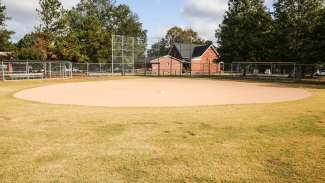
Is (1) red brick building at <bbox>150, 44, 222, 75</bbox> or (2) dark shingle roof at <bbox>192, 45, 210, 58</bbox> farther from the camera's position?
(2) dark shingle roof at <bbox>192, 45, 210, 58</bbox>

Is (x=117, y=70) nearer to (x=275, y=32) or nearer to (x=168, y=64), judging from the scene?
(x=168, y=64)

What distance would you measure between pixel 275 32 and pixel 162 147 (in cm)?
3748

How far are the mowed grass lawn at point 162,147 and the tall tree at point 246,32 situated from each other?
3287 cm

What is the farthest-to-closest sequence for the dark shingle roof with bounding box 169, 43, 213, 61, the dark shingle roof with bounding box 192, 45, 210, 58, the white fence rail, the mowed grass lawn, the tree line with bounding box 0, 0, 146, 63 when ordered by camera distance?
the dark shingle roof with bounding box 169, 43, 213, 61
the dark shingle roof with bounding box 192, 45, 210, 58
the tree line with bounding box 0, 0, 146, 63
the white fence rail
the mowed grass lawn

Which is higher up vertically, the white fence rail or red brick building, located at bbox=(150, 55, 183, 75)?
red brick building, located at bbox=(150, 55, 183, 75)

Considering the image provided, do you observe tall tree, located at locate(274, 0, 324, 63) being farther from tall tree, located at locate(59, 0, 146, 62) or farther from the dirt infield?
tall tree, located at locate(59, 0, 146, 62)

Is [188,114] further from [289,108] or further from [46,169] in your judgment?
[46,169]

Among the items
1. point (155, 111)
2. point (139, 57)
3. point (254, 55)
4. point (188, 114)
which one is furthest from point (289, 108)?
point (139, 57)

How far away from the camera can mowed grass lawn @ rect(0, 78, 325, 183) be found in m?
5.05

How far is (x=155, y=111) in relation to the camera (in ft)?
37.3

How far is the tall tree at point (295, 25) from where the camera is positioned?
35.9 meters

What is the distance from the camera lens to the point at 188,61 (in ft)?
211

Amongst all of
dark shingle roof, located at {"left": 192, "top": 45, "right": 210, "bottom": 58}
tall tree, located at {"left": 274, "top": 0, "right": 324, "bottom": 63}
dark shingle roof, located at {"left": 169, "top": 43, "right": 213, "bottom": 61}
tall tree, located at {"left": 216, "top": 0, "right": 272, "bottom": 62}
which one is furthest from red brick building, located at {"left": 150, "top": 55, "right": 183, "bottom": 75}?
tall tree, located at {"left": 274, "top": 0, "right": 324, "bottom": 63}

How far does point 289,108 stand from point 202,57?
2140 inches
